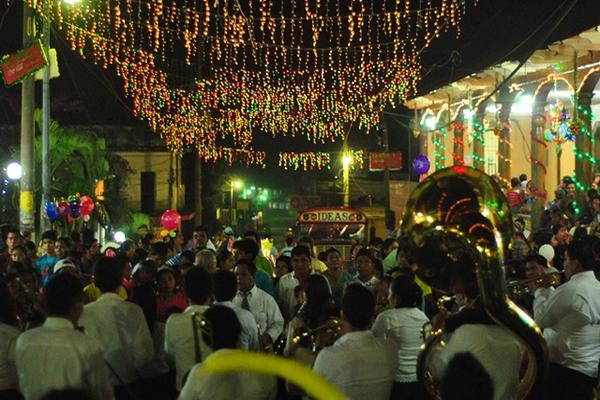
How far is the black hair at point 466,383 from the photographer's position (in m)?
3.45

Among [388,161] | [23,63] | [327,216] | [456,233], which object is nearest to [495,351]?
[456,233]

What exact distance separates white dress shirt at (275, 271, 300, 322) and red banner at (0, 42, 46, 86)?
681 centimetres

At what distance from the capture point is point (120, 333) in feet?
20.1

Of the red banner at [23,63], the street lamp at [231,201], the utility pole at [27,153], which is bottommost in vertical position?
the street lamp at [231,201]

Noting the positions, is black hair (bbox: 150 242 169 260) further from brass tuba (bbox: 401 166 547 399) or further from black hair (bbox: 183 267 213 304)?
brass tuba (bbox: 401 166 547 399)

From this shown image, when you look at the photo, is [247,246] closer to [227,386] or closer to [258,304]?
[258,304]

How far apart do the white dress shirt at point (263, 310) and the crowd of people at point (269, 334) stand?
0.04 ft

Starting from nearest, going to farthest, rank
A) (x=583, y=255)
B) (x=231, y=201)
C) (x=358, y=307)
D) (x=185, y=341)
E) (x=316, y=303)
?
(x=358, y=307) < (x=185, y=341) < (x=316, y=303) < (x=583, y=255) < (x=231, y=201)

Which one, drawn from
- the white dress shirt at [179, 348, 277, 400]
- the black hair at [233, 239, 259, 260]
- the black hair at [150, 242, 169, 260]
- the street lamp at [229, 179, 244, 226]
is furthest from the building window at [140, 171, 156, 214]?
the white dress shirt at [179, 348, 277, 400]

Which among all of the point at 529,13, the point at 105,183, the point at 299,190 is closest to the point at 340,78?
the point at 529,13

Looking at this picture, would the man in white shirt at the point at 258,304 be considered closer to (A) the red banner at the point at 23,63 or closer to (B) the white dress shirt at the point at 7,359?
(B) the white dress shirt at the point at 7,359

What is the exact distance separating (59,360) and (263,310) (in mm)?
3275

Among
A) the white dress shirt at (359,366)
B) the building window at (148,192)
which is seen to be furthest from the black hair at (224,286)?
the building window at (148,192)

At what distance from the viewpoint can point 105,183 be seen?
33.2 m
